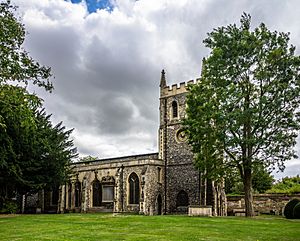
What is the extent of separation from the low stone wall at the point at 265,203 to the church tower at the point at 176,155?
4541 mm

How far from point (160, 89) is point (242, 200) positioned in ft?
45.7

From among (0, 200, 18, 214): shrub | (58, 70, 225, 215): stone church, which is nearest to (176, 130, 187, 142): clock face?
(58, 70, 225, 215): stone church

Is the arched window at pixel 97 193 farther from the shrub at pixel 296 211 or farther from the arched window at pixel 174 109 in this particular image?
the shrub at pixel 296 211

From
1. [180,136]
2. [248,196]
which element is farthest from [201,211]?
[180,136]

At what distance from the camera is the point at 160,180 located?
3734cm

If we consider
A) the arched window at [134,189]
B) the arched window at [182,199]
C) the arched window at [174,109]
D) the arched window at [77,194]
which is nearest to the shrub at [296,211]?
the arched window at [182,199]

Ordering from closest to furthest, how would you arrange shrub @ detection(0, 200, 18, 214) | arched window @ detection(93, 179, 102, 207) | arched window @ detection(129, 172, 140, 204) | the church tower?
shrub @ detection(0, 200, 18, 214) < the church tower < arched window @ detection(129, 172, 140, 204) < arched window @ detection(93, 179, 102, 207)

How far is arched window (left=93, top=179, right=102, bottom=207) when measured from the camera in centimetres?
3969

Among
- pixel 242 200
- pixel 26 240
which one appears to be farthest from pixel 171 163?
pixel 26 240

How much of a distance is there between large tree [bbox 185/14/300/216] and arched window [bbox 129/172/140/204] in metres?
10.5

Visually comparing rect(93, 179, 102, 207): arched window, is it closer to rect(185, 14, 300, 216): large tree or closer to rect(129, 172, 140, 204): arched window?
rect(129, 172, 140, 204): arched window

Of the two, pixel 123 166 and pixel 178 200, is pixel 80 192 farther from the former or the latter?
pixel 178 200

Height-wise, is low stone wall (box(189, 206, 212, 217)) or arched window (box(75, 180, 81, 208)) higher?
arched window (box(75, 180, 81, 208))

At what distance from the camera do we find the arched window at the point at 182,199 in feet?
119
